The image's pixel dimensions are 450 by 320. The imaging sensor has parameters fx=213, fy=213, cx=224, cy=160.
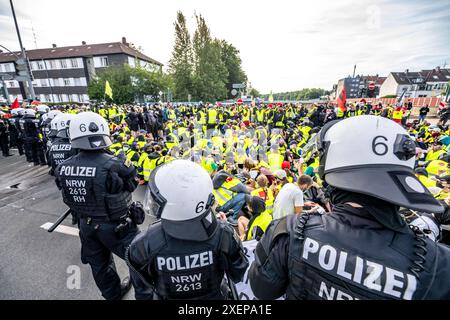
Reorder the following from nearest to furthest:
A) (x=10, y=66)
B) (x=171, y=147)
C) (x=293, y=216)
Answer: (x=293, y=216), (x=171, y=147), (x=10, y=66)

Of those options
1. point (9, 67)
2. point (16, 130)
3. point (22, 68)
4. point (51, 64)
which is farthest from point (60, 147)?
point (9, 67)

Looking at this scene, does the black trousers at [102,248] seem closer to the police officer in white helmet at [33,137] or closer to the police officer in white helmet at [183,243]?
the police officer in white helmet at [183,243]

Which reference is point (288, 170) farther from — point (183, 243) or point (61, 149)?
point (61, 149)

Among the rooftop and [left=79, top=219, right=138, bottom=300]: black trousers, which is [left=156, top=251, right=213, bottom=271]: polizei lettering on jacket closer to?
[left=79, top=219, right=138, bottom=300]: black trousers

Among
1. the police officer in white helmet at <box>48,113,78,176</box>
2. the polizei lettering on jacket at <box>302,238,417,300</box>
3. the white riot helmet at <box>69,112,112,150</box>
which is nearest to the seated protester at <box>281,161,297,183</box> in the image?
the white riot helmet at <box>69,112,112,150</box>

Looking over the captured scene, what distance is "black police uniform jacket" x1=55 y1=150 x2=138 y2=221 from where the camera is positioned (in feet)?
8.36

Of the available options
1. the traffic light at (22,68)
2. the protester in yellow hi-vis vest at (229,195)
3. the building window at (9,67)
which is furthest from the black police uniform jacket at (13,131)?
the building window at (9,67)

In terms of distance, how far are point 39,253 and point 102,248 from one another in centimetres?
198

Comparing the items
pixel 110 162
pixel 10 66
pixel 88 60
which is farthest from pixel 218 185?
pixel 10 66

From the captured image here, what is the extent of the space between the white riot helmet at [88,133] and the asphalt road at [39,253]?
2.05m

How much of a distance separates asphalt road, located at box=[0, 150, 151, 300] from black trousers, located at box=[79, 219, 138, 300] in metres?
0.47
